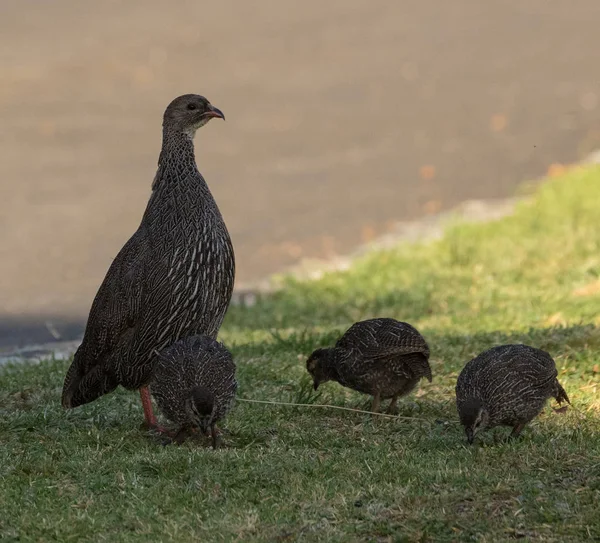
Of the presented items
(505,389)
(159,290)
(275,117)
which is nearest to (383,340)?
(505,389)

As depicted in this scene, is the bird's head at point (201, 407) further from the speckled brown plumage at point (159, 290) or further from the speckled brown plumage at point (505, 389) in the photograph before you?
the speckled brown plumage at point (505, 389)

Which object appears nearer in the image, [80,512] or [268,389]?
[80,512]

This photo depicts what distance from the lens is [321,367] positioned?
25.8ft

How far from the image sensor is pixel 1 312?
11844mm

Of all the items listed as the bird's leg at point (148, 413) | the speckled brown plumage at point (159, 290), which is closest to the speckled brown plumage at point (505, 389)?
the speckled brown plumage at point (159, 290)

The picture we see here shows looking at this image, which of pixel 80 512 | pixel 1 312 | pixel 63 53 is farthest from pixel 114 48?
pixel 80 512

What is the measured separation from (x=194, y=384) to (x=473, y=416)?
4.75 feet

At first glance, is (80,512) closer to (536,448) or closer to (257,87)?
(536,448)

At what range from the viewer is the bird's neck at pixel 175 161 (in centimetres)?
750

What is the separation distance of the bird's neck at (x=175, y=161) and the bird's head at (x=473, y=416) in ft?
6.78

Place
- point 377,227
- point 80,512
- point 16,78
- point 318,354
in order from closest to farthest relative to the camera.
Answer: point 80,512, point 318,354, point 377,227, point 16,78

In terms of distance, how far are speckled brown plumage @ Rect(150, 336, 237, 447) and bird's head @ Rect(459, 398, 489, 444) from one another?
1217 mm

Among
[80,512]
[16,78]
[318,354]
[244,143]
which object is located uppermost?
[16,78]

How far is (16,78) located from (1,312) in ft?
27.6
